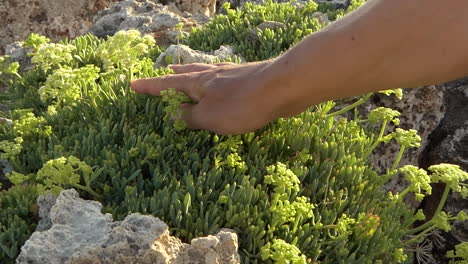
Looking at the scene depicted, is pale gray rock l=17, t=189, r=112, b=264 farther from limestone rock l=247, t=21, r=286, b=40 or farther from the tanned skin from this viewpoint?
limestone rock l=247, t=21, r=286, b=40

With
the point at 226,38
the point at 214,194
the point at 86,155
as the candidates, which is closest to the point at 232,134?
the point at 214,194

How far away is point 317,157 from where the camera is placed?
3.46 metres

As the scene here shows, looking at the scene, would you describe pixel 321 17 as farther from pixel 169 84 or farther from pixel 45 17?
pixel 45 17

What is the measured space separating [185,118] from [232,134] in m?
0.31

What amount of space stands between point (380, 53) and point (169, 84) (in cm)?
136

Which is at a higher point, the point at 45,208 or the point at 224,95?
the point at 224,95

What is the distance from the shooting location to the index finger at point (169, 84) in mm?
3453

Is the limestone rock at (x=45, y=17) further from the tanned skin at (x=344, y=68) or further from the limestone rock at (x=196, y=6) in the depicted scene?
the tanned skin at (x=344, y=68)

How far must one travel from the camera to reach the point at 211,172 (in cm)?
312

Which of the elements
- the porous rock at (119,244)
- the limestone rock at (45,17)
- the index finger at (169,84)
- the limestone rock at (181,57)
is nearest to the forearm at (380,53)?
the index finger at (169,84)

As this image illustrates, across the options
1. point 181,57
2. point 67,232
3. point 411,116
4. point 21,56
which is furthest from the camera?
point 21,56

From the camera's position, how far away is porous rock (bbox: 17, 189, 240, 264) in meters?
2.45

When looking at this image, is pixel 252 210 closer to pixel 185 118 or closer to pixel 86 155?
pixel 185 118

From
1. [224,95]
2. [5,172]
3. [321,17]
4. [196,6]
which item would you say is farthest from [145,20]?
[224,95]
